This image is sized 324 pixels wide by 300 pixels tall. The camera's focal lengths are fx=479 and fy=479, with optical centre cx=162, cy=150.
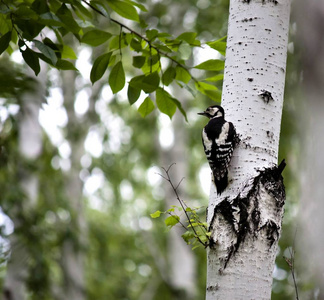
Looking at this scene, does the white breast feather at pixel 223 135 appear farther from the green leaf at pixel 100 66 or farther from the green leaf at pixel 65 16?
the green leaf at pixel 65 16

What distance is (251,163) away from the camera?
230cm

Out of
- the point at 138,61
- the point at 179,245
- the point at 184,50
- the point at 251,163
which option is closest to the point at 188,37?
the point at 184,50

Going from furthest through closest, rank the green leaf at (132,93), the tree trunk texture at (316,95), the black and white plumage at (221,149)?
1. the green leaf at (132,93)
2. the black and white plumage at (221,149)
3. the tree trunk texture at (316,95)

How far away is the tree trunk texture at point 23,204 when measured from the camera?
5.93 m

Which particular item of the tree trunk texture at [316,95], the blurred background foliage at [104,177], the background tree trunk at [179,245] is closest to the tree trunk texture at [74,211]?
the blurred background foliage at [104,177]

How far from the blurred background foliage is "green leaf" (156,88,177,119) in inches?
74.6

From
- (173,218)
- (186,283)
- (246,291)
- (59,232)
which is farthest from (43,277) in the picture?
(246,291)

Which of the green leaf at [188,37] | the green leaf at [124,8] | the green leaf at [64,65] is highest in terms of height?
the green leaf at [188,37]

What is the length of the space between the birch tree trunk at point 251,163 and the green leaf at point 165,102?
1.79 feet

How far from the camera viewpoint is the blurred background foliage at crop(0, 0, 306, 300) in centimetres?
606

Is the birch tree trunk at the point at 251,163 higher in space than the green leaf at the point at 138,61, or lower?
lower

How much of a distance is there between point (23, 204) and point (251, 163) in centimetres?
468

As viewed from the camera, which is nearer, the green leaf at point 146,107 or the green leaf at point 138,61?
the green leaf at point 138,61

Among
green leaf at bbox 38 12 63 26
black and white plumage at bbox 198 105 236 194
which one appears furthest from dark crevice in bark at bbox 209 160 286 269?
green leaf at bbox 38 12 63 26
